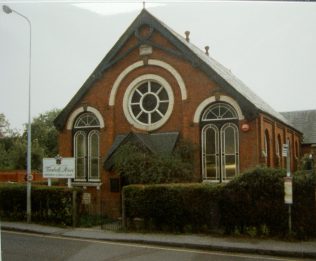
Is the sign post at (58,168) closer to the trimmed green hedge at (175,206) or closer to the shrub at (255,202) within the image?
the trimmed green hedge at (175,206)

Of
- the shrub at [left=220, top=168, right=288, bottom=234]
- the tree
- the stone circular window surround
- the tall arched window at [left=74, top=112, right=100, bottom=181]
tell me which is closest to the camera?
the shrub at [left=220, top=168, right=288, bottom=234]

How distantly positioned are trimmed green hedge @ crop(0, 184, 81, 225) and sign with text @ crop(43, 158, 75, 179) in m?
0.51

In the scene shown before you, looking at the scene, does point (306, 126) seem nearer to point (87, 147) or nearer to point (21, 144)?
point (87, 147)

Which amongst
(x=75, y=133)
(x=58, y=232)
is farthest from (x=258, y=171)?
(x=75, y=133)

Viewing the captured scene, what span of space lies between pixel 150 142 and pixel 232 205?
4.84 m

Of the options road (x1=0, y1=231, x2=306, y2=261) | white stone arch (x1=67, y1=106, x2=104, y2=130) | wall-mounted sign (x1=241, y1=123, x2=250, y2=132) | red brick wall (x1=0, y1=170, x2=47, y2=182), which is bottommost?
road (x1=0, y1=231, x2=306, y2=261)

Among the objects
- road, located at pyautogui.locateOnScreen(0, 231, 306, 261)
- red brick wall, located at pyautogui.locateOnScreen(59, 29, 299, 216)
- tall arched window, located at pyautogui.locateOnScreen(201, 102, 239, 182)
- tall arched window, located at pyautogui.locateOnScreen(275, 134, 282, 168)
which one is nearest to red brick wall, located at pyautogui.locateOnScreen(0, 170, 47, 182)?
road, located at pyautogui.locateOnScreen(0, 231, 306, 261)

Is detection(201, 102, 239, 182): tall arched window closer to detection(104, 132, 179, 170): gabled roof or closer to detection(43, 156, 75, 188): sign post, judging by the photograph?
detection(104, 132, 179, 170): gabled roof

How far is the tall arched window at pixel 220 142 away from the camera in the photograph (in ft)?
49.9

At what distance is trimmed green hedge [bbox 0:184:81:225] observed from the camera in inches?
543

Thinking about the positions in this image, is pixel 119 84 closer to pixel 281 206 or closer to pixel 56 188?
pixel 56 188

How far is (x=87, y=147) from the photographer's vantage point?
17.2 metres

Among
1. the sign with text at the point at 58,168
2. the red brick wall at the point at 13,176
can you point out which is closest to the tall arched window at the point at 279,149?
the sign with text at the point at 58,168

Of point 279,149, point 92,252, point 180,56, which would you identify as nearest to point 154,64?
point 180,56
